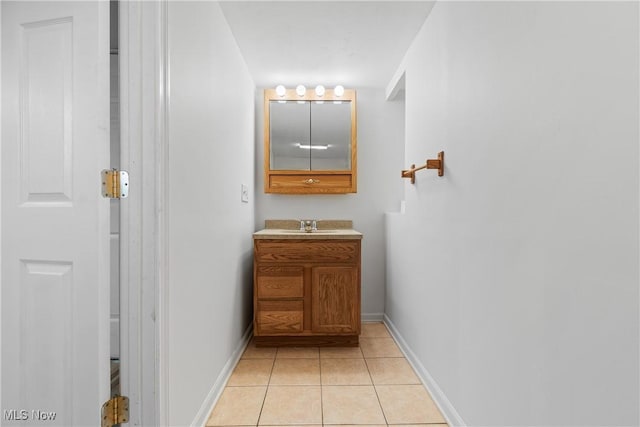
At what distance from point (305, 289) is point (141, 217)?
1392mm

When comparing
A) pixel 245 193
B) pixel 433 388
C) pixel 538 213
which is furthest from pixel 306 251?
pixel 538 213

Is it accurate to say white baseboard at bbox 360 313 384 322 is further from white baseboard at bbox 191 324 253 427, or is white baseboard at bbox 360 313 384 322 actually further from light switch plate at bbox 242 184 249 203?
light switch plate at bbox 242 184 249 203

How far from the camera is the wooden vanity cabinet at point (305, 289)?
2.27m

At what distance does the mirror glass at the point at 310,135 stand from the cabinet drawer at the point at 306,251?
77cm

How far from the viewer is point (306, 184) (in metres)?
2.78

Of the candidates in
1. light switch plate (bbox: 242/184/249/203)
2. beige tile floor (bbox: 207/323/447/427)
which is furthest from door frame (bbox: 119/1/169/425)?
light switch plate (bbox: 242/184/249/203)

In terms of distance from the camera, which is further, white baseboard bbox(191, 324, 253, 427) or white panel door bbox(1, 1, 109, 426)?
white baseboard bbox(191, 324, 253, 427)

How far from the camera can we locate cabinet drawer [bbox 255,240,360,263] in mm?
2285

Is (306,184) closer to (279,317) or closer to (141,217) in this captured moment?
(279,317)

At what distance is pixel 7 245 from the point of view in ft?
3.59

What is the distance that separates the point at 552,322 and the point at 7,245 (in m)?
1.67

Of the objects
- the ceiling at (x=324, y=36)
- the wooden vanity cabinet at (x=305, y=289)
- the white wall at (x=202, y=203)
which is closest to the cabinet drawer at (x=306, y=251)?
the wooden vanity cabinet at (x=305, y=289)

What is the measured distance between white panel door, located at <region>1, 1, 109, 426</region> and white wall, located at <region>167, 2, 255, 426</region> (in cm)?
22

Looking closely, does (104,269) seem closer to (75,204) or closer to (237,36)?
(75,204)
